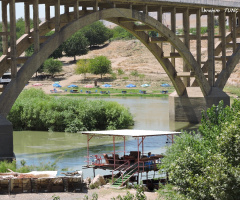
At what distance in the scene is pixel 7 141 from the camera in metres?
29.0

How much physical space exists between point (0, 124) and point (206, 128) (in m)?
9.41

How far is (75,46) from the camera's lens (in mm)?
110312

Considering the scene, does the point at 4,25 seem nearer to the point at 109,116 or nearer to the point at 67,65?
the point at 109,116

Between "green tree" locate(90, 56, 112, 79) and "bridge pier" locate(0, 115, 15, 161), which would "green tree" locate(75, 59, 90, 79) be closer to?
"green tree" locate(90, 56, 112, 79)

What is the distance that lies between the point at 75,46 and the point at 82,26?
7652 cm

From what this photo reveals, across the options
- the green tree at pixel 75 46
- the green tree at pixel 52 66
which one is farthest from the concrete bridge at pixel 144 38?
the green tree at pixel 75 46

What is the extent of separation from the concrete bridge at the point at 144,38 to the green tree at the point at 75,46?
199 ft

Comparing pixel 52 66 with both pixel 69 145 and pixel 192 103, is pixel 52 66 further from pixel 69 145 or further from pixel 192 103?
pixel 69 145

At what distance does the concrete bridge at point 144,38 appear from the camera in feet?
99.1

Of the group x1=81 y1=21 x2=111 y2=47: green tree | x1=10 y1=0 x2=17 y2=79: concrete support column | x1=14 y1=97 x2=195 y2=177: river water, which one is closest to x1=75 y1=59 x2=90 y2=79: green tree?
x1=81 y1=21 x2=111 y2=47: green tree

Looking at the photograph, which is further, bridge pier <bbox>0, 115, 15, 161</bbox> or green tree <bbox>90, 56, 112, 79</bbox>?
green tree <bbox>90, 56, 112, 79</bbox>

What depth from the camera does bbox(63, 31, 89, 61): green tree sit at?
4343 inches

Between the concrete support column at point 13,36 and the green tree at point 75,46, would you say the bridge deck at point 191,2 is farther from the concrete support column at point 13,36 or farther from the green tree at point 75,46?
the green tree at point 75,46

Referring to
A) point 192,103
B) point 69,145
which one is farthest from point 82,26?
point 192,103
